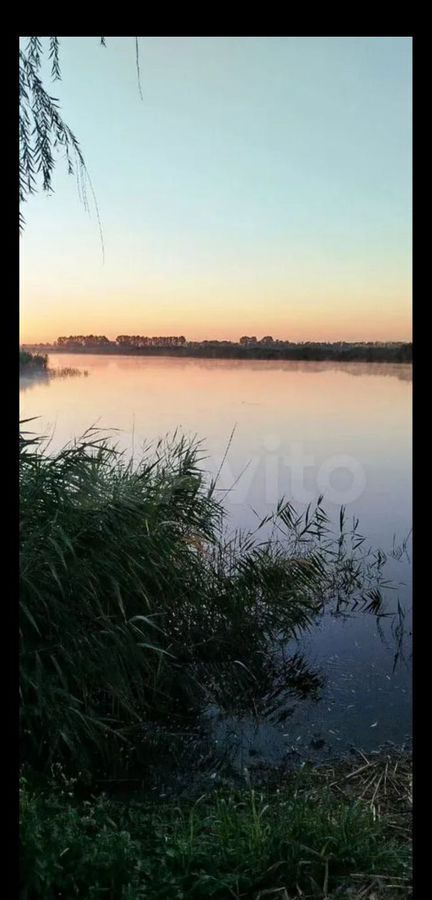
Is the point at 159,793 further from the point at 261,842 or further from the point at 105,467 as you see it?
the point at 105,467

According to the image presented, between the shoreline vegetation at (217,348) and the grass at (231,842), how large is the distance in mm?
993

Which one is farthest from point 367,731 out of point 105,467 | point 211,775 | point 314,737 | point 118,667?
point 105,467

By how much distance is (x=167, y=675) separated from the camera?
1.79 meters

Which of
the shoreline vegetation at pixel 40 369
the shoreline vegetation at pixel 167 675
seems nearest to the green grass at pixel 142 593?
the shoreline vegetation at pixel 167 675

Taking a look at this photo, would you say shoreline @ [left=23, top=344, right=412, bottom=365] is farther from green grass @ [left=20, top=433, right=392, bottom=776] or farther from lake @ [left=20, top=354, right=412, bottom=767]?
green grass @ [left=20, top=433, right=392, bottom=776]

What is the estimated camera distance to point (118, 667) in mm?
1723

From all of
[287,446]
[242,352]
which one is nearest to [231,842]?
[287,446]

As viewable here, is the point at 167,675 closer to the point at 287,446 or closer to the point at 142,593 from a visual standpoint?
the point at 142,593

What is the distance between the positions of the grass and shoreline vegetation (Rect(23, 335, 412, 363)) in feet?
3.26

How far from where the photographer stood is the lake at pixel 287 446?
5.42 feet

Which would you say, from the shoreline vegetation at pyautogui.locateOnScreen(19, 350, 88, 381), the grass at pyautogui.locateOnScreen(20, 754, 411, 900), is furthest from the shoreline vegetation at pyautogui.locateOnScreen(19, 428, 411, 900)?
the shoreline vegetation at pyautogui.locateOnScreen(19, 350, 88, 381)

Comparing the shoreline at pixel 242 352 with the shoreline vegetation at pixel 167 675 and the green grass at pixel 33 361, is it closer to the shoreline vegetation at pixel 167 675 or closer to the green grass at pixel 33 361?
the green grass at pixel 33 361

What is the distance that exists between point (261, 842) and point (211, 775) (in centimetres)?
41
